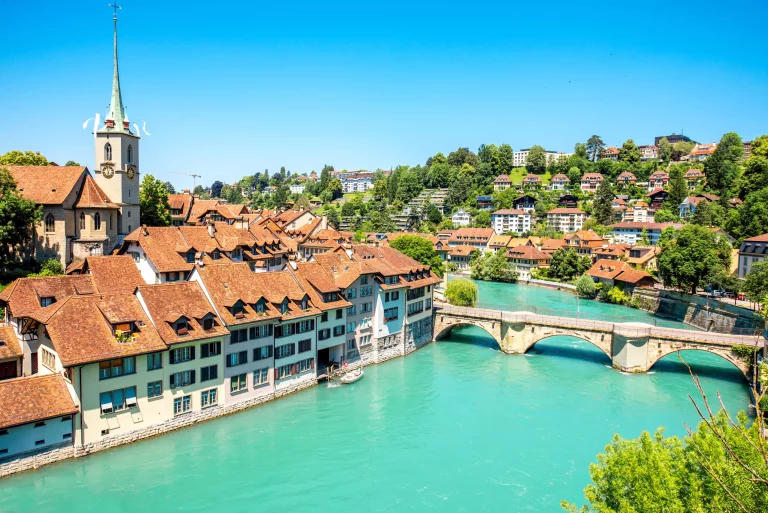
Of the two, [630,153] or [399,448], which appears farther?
[630,153]

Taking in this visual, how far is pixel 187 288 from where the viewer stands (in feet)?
115

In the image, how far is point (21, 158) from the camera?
55.9m

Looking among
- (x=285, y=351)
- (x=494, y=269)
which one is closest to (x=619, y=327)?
(x=285, y=351)

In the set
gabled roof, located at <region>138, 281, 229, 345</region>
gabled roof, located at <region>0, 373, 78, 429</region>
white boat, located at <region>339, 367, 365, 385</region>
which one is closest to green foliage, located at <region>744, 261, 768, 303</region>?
white boat, located at <region>339, 367, 365, 385</region>

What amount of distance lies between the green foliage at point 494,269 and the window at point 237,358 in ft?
218

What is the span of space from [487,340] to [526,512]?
30403 millimetres

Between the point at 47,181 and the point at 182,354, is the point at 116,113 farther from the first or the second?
the point at 182,354

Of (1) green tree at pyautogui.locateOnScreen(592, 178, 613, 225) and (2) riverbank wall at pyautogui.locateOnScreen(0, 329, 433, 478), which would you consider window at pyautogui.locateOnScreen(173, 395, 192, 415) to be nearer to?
(2) riverbank wall at pyautogui.locateOnScreen(0, 329, 433, 478)

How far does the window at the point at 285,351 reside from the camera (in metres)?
37.2

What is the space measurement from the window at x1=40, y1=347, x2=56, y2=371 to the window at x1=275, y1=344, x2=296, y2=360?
504 inches

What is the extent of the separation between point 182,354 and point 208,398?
3346 mm

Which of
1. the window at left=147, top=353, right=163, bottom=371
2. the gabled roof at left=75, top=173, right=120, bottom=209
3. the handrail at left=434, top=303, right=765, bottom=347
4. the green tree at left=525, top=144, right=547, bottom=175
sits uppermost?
the green tree at left=525, top=144, right=547, bottom=175

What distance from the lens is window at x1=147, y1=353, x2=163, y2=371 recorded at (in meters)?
30.2

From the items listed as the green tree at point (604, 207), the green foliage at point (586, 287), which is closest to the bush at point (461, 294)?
the green foliage at point (586, 287)
